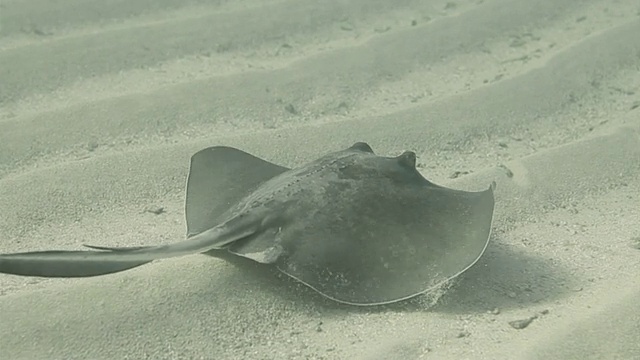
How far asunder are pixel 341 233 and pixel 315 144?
5.09 ft

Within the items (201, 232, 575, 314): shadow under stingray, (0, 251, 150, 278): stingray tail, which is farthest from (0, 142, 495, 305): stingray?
(201, 232, 575, 314): shadow under stingray

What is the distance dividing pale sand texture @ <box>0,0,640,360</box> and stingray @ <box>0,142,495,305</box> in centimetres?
16

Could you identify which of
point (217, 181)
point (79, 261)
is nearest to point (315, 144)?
point (217, 181)

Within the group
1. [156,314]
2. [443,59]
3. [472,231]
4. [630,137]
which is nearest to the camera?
[156,314]

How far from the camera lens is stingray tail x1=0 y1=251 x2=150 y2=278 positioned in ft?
6.73

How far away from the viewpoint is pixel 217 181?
307 cm

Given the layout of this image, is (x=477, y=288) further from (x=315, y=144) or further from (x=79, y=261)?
(x=315, y=144)

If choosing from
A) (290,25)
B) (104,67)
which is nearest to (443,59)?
(290,25)

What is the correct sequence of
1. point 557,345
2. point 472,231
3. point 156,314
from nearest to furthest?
point 557,345 → point 156,314 → point 472,231

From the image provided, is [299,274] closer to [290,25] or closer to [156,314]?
[156,314]

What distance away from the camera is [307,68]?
489 centimetres

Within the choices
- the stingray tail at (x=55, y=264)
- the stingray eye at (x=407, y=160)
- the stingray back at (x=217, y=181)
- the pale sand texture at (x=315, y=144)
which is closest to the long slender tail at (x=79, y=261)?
the stingray tail at (x=55, y=264)

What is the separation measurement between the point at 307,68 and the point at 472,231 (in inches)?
103

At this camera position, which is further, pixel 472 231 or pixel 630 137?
pixel 630 137
